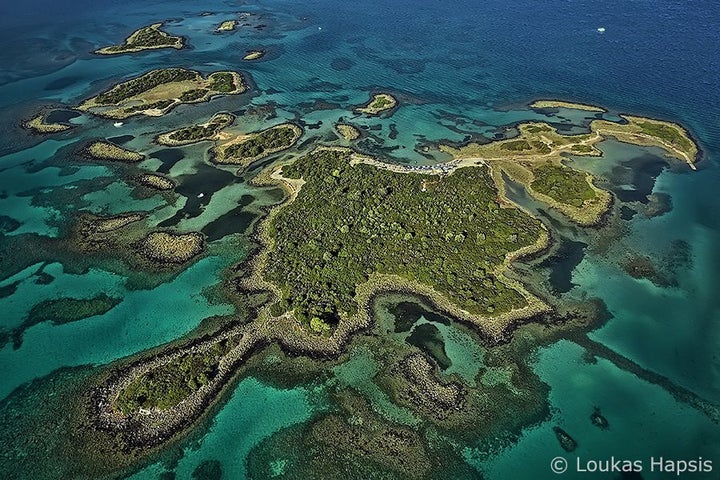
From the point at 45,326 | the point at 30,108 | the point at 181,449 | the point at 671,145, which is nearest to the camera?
the point at 181,449

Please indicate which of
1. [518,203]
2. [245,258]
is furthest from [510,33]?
[245,258]

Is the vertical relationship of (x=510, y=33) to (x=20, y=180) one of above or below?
above

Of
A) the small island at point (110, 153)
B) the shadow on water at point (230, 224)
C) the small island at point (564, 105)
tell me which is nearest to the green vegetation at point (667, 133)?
the small island at point (564, 105)

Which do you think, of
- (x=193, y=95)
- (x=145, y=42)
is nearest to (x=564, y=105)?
(x=193, y=95)

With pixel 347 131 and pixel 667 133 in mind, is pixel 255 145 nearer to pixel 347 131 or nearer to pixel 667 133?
pixel 347 131

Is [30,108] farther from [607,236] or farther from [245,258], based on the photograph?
[607,236]

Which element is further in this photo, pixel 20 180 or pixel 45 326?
pixel 20 180
